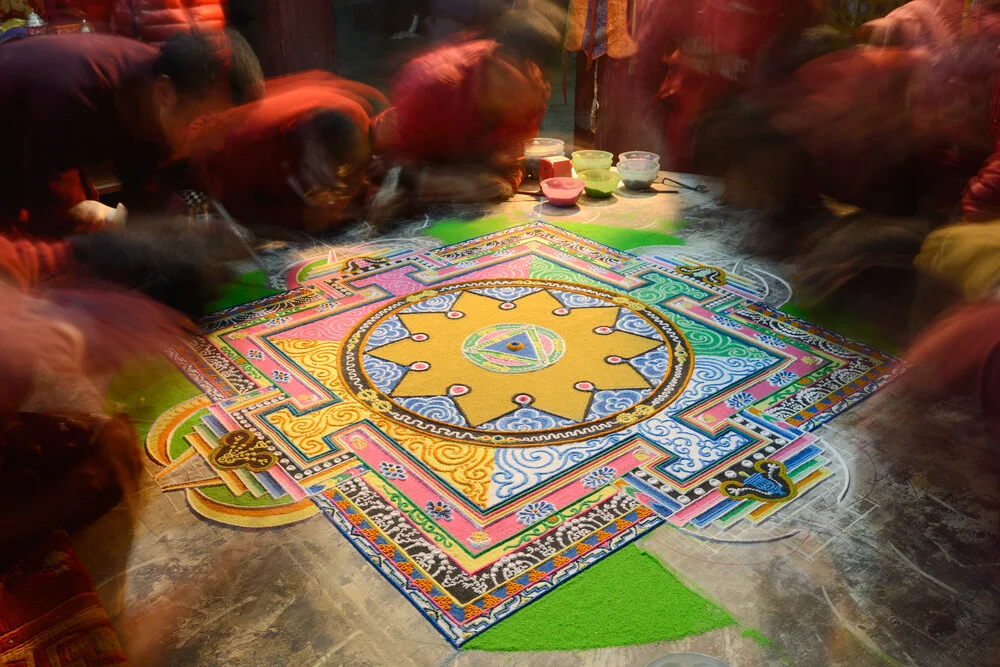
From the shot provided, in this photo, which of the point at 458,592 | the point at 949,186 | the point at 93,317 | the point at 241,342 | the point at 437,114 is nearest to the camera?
the point at 458,592

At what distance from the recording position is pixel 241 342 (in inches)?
128

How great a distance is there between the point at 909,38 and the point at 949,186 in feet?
2.70

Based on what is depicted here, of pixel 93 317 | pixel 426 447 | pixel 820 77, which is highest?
pixel 820 77

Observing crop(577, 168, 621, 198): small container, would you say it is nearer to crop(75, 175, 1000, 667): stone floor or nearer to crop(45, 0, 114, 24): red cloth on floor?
crop(75, 175, 1000, 667): stone floor

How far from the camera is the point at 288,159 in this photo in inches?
169

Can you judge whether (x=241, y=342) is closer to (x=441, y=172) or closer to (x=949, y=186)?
(x=441, y=172)

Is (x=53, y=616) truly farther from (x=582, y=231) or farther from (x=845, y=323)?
(x=582, y=231)

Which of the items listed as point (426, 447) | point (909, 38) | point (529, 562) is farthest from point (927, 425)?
point (909, 38)

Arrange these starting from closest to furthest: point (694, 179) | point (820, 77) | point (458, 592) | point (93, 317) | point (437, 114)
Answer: point (458, 592)
point (93, 317)
point (820, 77)
point (437, 114)
point (694, 179)

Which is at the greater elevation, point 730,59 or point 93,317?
point 730,59

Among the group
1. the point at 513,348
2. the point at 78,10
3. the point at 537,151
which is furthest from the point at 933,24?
the point at 78,10

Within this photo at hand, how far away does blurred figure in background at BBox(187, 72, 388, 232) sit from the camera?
4.14 metres

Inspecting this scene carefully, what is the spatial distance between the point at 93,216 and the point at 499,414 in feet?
6.92

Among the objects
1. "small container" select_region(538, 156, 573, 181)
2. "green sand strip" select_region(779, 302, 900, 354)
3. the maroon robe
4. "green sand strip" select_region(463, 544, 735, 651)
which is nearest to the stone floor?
"green sand strip" select_region(463, 544, 735, 651)
